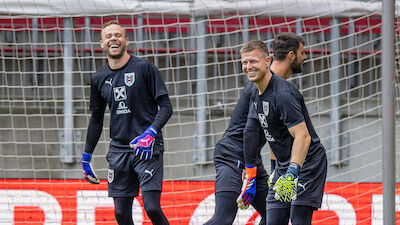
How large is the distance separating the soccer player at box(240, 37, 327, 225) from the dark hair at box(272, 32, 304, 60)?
284mm

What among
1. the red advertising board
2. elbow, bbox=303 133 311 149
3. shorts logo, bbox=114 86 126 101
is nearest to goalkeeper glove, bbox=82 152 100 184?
shorts logo, bbox=114 86 126 101

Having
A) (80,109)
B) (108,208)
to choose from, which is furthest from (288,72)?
(80,109)

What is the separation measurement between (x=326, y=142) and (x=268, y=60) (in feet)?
12.2

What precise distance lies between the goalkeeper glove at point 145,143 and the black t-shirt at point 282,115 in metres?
0.83

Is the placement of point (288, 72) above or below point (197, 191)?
above

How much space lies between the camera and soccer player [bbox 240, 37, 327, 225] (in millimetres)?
4109

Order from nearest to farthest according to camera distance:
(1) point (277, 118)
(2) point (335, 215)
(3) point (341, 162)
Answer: (1) point (277, 118)
(2) point (335, 215)
(3) point (341, 162)

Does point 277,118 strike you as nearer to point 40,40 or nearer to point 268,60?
point 268,60

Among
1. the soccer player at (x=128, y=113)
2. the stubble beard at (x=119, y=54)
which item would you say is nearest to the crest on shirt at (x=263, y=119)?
the soccer player at (x=128, y=113)

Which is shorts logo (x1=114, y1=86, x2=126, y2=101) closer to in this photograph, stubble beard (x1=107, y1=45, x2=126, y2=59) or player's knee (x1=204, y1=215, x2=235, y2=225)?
stubble beard (x1=107, y1=45, x2=126, y2=59)

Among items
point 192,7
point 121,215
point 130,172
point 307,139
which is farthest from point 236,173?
point 192,7

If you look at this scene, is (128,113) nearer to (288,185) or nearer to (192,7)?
(288,185)

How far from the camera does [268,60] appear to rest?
14.5ft

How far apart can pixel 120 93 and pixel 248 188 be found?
1216 mm
